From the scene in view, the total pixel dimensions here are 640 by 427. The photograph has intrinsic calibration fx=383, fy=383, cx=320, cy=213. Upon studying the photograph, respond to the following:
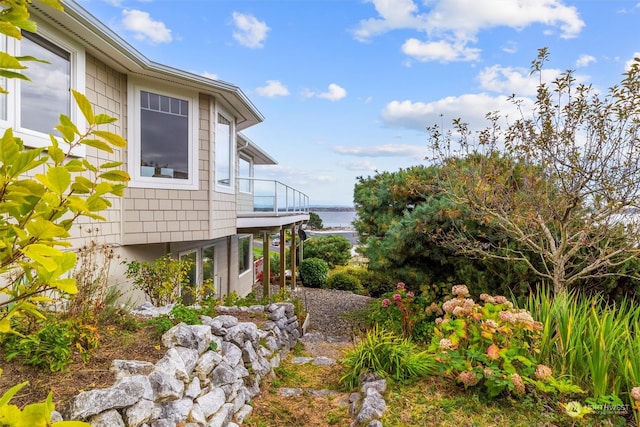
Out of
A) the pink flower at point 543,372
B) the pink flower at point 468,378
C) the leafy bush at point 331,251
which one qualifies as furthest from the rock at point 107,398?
the leafy bush at point 331,251

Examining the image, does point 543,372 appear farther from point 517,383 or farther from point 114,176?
point 114,176

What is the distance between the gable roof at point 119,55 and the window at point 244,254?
662cm

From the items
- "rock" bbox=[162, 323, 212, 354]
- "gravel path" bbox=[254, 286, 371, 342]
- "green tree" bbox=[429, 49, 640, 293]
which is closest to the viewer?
"rock" bbox=[162, 323, 212, 354]

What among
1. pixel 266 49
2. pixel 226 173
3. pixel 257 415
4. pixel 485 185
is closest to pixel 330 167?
pixel 266 49

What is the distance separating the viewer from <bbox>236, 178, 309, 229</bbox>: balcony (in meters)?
10.3

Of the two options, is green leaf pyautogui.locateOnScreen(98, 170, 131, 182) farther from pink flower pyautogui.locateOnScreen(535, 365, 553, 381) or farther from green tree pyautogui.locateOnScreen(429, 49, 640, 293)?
green tree pyautogui.locateOnScreen(429, 49, 640, 293)

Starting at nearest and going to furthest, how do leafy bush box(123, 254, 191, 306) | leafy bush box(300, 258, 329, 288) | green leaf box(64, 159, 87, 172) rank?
green leaf box(64, 159, 87, 172) < leafy bush box(123, 254, 191, 306) < leafy bush box(300, 258, 329, 288)

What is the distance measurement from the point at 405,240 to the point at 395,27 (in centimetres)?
590

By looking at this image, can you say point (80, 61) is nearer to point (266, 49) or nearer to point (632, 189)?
point (266, 49)

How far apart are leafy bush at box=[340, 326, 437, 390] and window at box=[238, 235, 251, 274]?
9651 millimetres

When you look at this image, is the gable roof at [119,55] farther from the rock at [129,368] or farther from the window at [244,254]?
the window at [244,254]

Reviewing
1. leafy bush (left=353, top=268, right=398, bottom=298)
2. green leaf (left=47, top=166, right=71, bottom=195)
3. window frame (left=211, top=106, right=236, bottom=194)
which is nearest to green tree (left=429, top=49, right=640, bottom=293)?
window frame (left=211, top=106, right=236, bottom=194)

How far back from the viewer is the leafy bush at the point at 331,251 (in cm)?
2055

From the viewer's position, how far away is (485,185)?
564 cm
